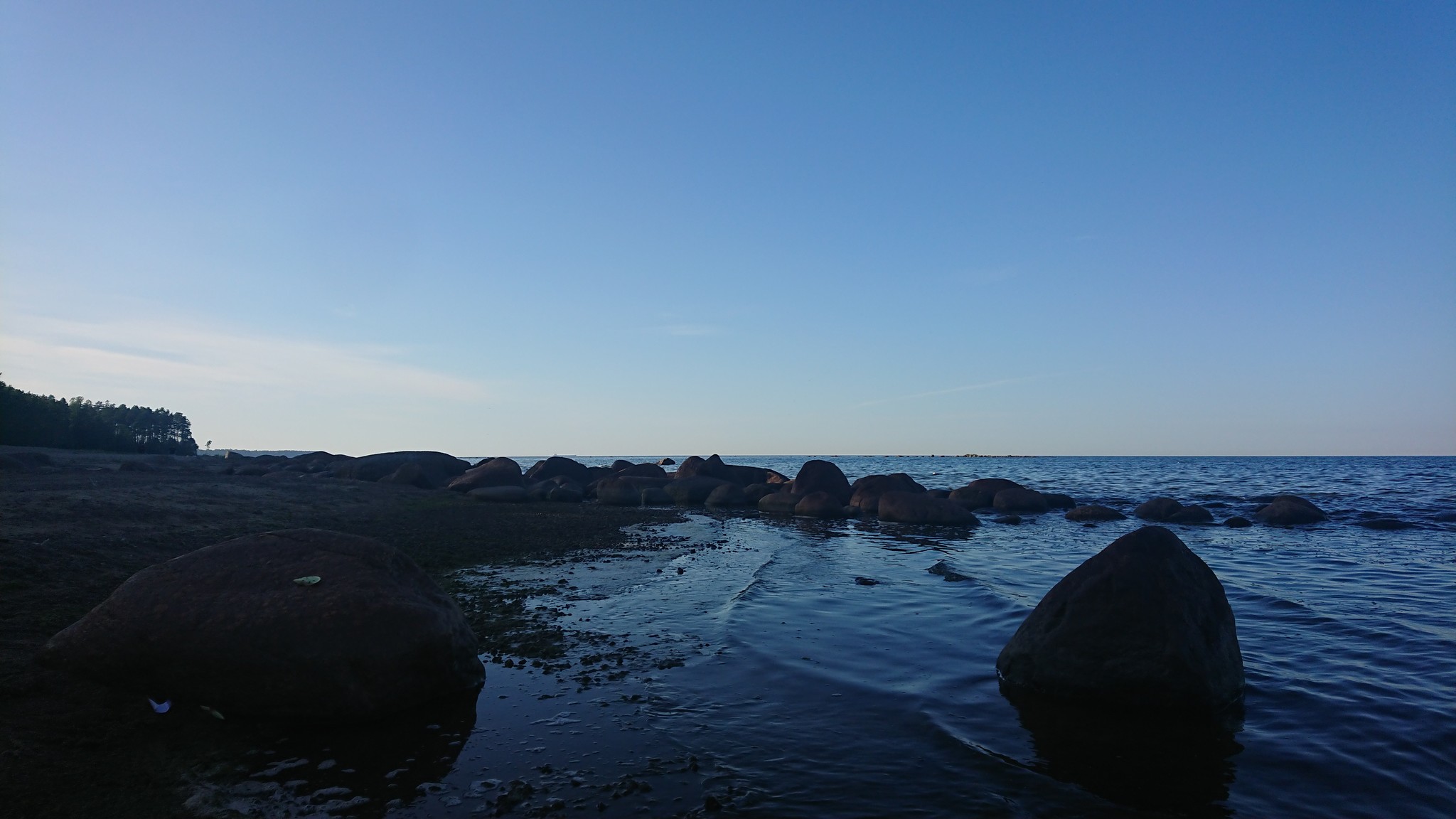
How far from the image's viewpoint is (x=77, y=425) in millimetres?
54469

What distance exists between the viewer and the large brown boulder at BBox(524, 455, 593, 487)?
4509 cm

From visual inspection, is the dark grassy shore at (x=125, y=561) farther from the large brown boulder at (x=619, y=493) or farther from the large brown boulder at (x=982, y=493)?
the large brown boulder at (x=982, y=493)

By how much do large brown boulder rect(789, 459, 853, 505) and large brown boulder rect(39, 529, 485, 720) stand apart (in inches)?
1152

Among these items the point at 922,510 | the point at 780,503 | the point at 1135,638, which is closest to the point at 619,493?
the point at 780,503

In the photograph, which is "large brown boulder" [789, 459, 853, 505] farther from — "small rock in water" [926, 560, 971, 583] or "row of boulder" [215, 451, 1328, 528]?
"small rock in water" [926, 560, 971, 583]

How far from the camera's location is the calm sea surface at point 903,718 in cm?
554

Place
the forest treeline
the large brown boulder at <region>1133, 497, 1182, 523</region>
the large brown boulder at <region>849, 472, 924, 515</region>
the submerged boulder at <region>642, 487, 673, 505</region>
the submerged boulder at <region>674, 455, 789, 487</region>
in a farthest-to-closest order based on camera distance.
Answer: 1. the forest treeline
2. the submerged boulder at <region>674, 455, 789, 487</region>
3. the submerged boulder at <region>642, 487, 673, 505</region>
4. the large brown boulder at <region>849, 472, 924, 515</region>
5. the large brown boulder at <region>1133, 497, 1182, 523</region>

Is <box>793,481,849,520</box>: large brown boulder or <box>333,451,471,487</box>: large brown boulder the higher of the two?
<box>333,451,471,487</box>: large brown boulder

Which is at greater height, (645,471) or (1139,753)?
(645,471)

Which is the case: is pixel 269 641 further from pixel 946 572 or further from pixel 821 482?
pixel 821 482

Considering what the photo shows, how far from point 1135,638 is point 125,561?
14101mm

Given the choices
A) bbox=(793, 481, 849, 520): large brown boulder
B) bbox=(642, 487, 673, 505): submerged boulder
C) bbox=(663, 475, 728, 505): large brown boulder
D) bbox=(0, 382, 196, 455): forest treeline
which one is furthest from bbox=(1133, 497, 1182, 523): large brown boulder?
bbox=(0, 382, 196, 455): forest treeline

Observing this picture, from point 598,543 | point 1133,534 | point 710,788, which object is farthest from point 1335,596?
point 598,543

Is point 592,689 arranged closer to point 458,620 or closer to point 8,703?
point 458,620
